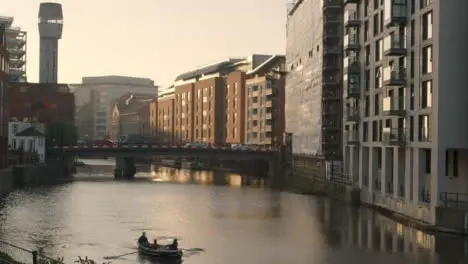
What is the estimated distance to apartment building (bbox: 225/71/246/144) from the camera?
586 feet

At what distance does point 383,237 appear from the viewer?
184 feet

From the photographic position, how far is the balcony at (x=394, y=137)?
64.9 m

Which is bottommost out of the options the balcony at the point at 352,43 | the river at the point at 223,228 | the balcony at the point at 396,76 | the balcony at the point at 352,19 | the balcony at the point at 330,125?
the river at the point at 223,228

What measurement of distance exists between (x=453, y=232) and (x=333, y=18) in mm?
53863

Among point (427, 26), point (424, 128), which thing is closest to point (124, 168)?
point (424, 128)

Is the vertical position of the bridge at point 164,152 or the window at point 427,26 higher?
the window at point 427,26

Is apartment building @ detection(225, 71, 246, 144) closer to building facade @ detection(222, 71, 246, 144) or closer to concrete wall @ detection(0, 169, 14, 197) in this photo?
building facade @ detection(222, 71, 246, 144)

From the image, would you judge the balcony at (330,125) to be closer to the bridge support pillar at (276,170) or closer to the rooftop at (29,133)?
the bridge support pillar at (276,170)

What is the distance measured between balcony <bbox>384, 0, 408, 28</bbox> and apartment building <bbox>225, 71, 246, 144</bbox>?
112m

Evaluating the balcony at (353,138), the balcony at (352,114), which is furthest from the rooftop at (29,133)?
the balcony at (353,138)

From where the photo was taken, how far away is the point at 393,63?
6806 centimetres

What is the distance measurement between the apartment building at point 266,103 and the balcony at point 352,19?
63.1 meters

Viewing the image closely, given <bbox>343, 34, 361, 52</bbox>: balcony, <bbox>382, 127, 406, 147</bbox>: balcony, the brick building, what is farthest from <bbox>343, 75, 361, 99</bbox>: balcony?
the brick building

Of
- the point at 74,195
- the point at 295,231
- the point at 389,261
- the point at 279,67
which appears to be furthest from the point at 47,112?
the point at 389,261
